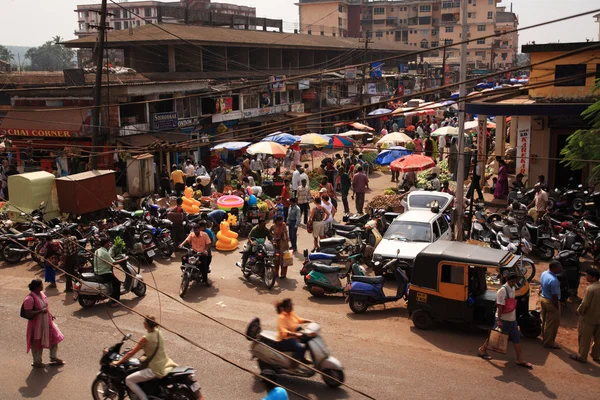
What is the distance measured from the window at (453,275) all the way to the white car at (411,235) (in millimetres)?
2397

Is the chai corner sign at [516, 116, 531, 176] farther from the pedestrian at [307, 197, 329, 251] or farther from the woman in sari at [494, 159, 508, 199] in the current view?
the pedestrian at [307, 197, 329, 251]

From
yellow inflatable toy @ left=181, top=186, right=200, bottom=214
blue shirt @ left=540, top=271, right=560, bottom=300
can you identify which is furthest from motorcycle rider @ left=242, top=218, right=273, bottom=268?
blue shirt @ left=540, top=271, right=560, bottom=300

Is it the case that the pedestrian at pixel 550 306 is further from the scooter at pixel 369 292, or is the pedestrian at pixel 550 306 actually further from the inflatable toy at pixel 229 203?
the inflatable toy at pixel 229 203

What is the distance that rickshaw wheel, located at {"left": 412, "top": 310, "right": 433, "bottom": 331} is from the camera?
10406 mm

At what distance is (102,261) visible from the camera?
451 inches

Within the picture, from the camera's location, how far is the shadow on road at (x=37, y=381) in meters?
8.47

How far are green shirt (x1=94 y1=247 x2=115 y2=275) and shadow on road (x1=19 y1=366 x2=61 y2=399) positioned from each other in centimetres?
257

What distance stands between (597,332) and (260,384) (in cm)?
523

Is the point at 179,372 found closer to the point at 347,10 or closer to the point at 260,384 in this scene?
the point at 260,384

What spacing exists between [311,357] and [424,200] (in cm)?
951

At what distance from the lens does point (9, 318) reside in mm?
11172

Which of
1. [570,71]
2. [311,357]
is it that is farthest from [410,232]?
[570,71]

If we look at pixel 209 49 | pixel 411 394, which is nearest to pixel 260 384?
pixel 411 394

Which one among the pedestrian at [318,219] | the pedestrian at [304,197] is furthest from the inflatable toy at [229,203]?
the pedestrian at [318,219]
